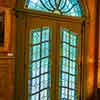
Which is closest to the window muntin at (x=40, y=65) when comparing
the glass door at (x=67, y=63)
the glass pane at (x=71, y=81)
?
the glass door at (x=67, y=63)

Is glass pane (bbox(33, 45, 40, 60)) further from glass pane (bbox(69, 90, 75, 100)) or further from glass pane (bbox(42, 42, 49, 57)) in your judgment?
glass pane (bbox(69, 90, 75, 100))

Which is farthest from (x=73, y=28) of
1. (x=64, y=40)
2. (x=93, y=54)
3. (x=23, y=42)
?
(x=23, y=42)

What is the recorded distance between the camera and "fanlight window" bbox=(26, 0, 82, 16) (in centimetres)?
429

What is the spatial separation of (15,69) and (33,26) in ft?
2.22

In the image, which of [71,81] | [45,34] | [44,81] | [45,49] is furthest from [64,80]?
[45,34]

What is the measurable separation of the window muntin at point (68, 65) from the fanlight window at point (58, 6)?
0.99 feet

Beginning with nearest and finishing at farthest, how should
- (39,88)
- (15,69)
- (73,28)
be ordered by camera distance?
(15,69), (39,88), (73,28)

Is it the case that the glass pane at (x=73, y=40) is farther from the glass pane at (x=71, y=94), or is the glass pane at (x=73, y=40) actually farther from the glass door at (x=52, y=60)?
the glass pane at (x=71, y=94)

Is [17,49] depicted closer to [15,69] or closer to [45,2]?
[15,69]

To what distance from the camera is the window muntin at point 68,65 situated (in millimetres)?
4504

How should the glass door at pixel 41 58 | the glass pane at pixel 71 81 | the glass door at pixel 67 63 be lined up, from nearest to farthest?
the glass door at pixel 41 58
the glass door at pixel 67 63
the glass pane at pixel 71 81

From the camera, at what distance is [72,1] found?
4645mm

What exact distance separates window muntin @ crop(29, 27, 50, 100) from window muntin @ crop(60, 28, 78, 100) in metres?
0.25

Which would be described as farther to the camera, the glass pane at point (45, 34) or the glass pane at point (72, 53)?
the glass pane at point (72, 53)
